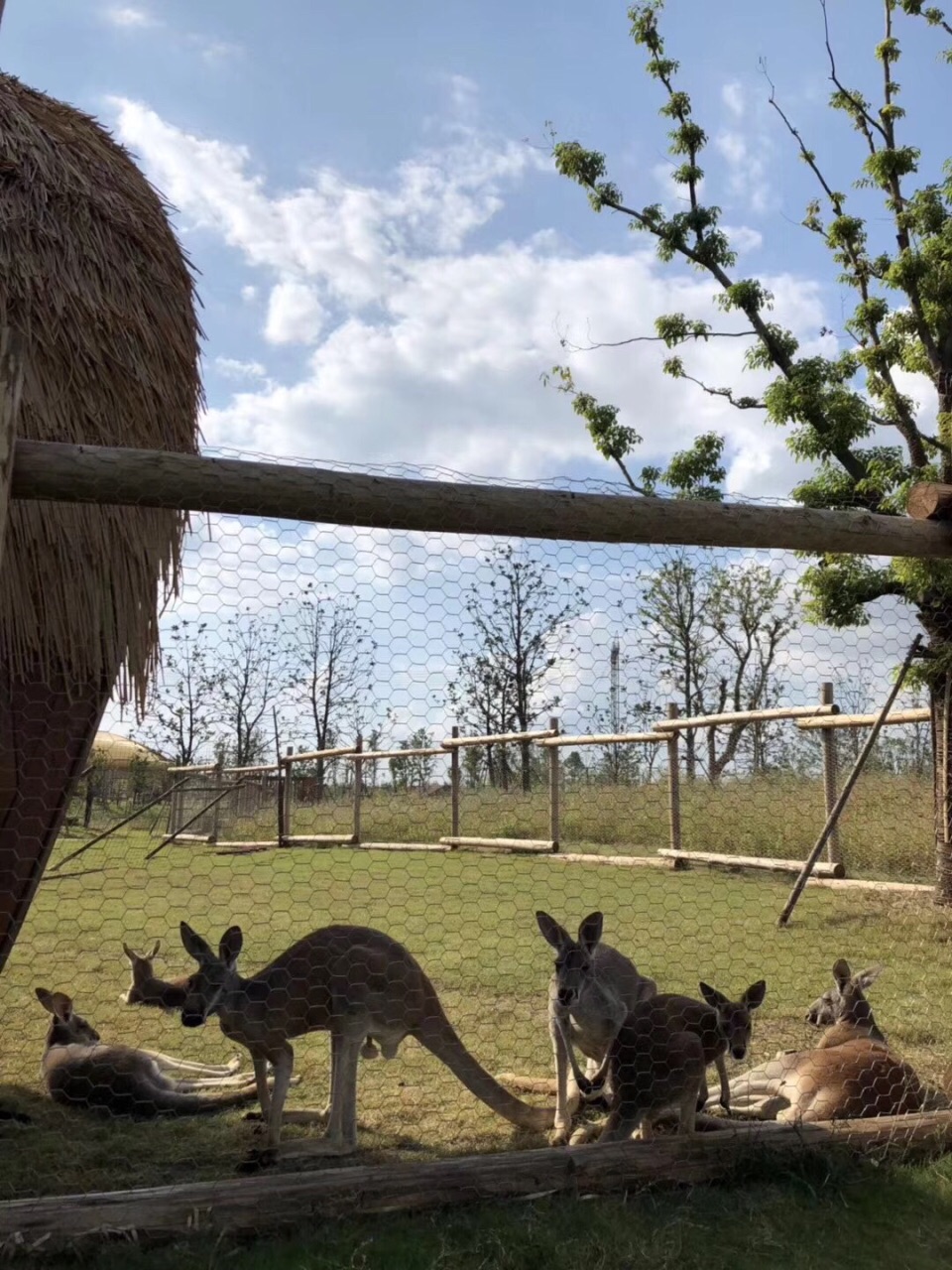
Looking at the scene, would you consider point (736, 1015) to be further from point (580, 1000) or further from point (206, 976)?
point (206, 976)

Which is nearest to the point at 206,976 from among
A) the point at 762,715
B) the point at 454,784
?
the point at 762,715

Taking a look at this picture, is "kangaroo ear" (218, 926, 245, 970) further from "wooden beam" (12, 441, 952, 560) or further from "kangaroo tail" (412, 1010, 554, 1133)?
"wooden beam" (12, 441, 952, 560)

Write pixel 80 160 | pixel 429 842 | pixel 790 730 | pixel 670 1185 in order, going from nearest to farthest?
pixel 670 1185 → pixel 80 160 → pixel 790 730 → pixel 429 842

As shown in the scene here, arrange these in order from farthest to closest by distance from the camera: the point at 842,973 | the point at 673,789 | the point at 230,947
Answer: the point at 673,789 → the point at 842,973 → the point at 230,947

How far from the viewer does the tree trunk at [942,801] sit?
8.58 meters

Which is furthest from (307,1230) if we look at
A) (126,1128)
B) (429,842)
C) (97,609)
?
(429,842)

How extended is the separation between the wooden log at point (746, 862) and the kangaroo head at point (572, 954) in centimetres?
671

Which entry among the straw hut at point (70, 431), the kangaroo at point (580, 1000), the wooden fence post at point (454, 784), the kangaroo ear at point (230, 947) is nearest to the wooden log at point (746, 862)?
the wooden fence post at point (454, 784)

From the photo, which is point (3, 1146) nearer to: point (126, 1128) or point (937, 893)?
point (126, 1128)

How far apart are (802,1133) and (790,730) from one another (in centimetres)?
678

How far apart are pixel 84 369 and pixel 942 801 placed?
7968mm

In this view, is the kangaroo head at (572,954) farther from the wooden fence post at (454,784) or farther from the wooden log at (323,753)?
the wooden fence post at (454,784)

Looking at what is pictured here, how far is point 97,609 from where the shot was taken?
3.81m

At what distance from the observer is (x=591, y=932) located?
3594mm
